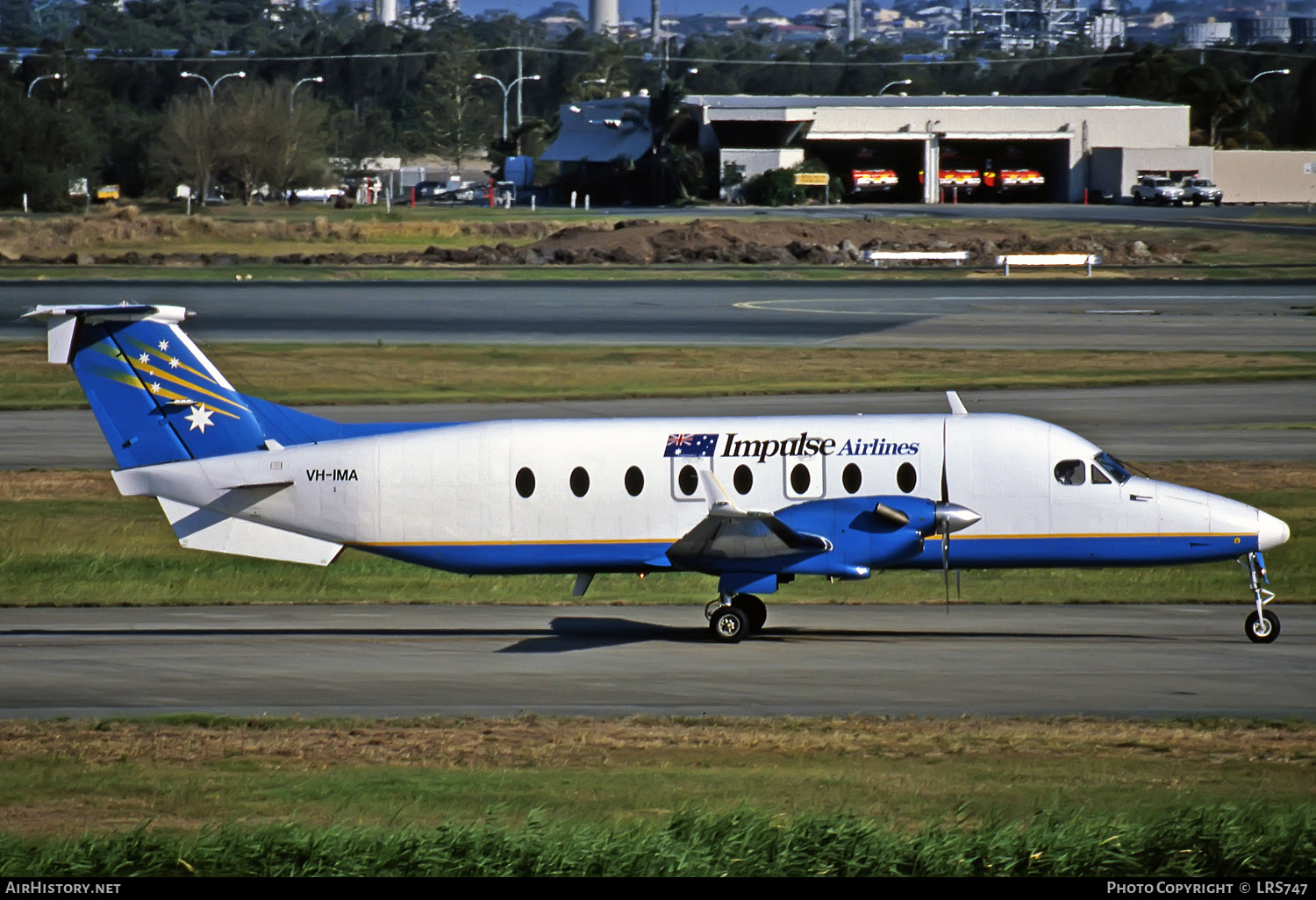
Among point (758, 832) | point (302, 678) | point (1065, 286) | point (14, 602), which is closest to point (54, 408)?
point (14, 602)

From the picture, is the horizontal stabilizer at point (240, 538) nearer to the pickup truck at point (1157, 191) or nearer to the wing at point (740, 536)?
the wing at point (740, 536)

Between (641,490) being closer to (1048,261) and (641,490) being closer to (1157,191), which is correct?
(1048,261)

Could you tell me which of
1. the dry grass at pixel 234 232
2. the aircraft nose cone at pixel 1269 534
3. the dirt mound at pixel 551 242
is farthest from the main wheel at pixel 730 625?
the dry grass at pixel 234 232

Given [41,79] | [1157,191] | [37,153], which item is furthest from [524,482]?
[41,79]

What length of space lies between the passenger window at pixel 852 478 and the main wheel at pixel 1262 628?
532 centimetres

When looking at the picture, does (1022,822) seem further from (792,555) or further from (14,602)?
(14,602)

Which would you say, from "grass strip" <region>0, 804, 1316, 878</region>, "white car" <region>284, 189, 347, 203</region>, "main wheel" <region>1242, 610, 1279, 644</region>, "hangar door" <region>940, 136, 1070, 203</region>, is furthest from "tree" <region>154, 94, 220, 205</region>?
"grass strip" <region>0, 804, 1316, 878</region>

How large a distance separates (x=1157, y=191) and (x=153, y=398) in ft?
324

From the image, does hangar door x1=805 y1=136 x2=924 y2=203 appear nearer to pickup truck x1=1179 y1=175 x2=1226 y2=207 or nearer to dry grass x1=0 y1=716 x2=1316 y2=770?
pickup truck x1=1179 y1=175 x2=1226 y2=207

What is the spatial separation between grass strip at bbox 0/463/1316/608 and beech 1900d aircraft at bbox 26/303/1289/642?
3.31 meters

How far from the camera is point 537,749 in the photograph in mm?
14938

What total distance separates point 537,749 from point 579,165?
407 feet

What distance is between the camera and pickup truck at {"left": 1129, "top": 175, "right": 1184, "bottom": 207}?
10850 centimetres

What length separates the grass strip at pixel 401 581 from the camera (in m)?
24.4
